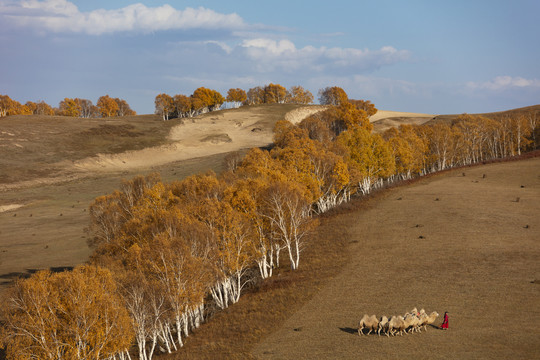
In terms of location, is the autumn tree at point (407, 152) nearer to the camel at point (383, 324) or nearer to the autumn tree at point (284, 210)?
the autumn tree at point (284, 210)

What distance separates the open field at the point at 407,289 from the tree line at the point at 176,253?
4477mm

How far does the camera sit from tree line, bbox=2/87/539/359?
40.3 meters

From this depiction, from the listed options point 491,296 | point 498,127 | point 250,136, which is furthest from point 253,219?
point 250,136

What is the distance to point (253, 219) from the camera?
64125 mm

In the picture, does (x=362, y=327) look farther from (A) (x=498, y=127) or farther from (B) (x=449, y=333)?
(A) (x=498, y=127)

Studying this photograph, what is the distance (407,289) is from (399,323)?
10.7 metres

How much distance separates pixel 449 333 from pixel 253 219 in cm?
3420

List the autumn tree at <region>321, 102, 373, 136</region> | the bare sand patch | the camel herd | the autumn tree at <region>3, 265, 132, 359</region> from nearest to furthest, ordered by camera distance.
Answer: the camel herd → the autumn tree at <region>3, 265, 132, 359</region> → the bare sand patch → the autumn tree at <region>321, 102, 373, 136</region>

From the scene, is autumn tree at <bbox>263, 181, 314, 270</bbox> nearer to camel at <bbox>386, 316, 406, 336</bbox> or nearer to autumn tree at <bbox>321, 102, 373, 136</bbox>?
camel at <bbox>386, 316, 406, 336</bbox>

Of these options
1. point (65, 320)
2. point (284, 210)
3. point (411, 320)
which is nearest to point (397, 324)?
point (411, 320)

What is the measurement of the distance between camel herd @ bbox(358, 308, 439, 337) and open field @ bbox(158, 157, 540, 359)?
2.90ft

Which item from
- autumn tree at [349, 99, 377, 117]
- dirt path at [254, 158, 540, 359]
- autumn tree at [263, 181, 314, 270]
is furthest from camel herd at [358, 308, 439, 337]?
autumn tree at [349, 99, 377, 117]

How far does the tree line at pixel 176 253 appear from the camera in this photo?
40266 millimetres

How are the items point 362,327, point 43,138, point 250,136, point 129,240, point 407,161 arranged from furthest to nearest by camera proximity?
1. point 250,136
2. point 43,138
3. point 407,161
4. point 129,240
5. point 362,327
